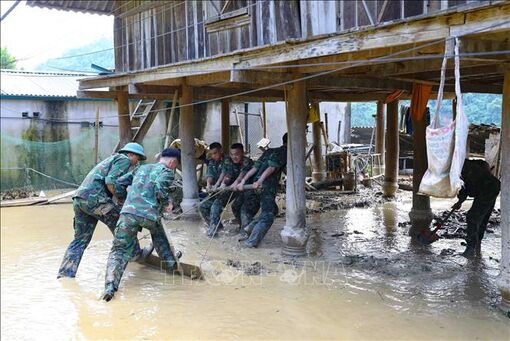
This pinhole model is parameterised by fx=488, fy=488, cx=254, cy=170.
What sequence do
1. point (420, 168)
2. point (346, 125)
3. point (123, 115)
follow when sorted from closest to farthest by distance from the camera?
point (420, 168) < point (123, 115) < point (346, 125)

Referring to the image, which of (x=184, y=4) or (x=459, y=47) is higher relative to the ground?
(x=184, y=4)

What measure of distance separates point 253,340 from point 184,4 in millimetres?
6236

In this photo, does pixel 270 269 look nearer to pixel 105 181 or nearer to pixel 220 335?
pixel 220 335

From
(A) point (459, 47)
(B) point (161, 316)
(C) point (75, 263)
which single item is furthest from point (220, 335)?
(A) point (459, 47)

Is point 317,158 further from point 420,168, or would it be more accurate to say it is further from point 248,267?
point 248,267

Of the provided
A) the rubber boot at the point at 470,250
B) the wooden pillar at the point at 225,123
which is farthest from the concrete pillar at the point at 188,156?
the rubber boot at the point at 470,250

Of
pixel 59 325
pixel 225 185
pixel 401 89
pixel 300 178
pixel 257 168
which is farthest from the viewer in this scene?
pixel 401 89

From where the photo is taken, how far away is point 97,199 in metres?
6.39

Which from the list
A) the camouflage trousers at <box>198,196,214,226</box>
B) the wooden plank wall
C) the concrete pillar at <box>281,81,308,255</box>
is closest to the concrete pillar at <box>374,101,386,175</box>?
the camouflage trousers at <box>198,196,214,226</box>

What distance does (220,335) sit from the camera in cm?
482

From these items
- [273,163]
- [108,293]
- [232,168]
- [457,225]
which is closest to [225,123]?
[232,168]

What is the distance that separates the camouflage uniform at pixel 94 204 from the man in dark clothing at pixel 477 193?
16.3 feet

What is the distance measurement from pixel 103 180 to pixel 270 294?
2660 mm

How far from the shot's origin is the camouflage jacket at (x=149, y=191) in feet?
19.8
